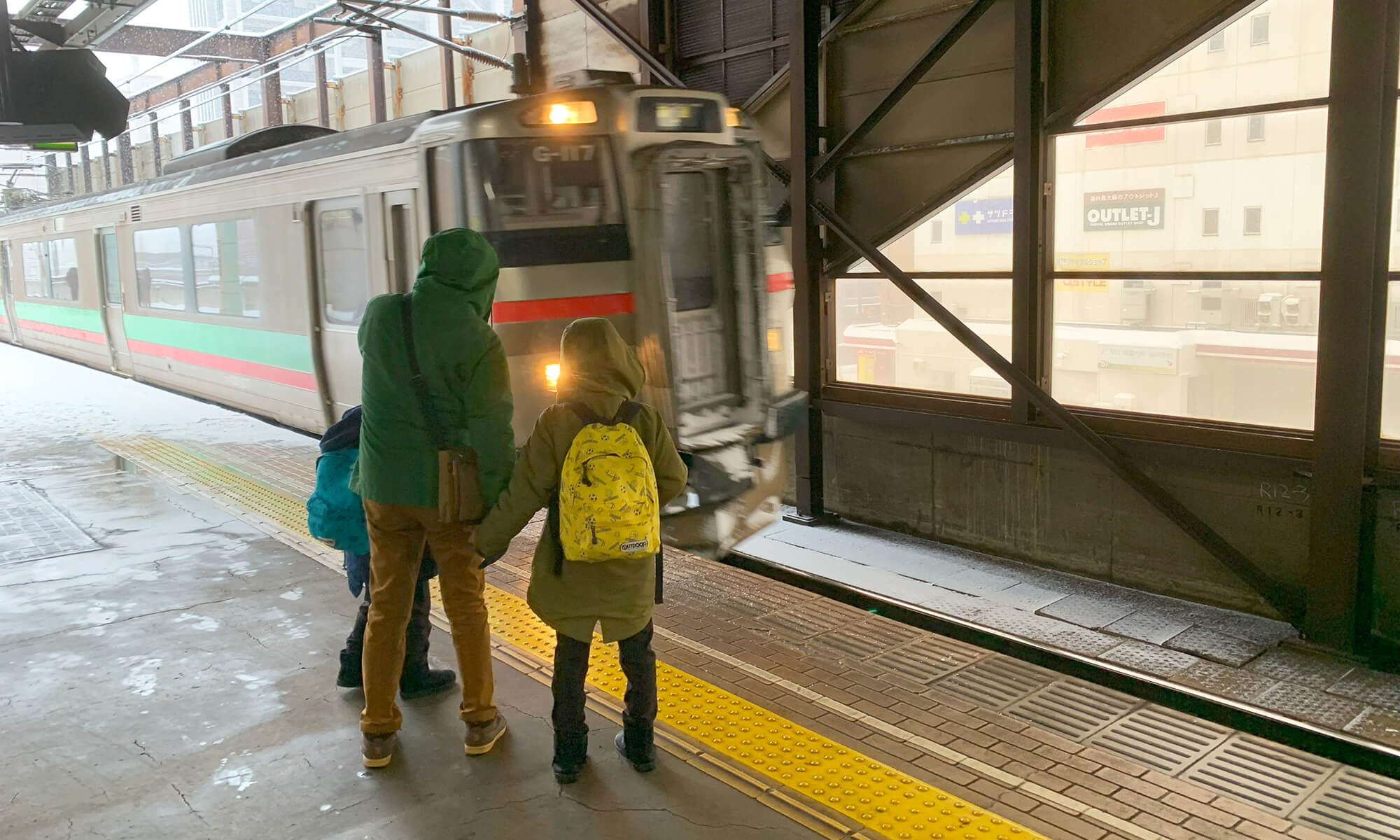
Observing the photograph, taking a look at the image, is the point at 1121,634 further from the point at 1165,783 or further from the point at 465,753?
the point at 465,753

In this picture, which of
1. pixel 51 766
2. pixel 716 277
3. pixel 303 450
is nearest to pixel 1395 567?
pixel 716 277

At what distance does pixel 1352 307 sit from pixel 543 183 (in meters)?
3.89

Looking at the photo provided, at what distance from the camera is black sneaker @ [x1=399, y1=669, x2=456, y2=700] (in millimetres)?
4359

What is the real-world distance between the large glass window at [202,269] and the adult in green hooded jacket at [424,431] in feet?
19.4

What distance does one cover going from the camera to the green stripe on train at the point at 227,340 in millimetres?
8609

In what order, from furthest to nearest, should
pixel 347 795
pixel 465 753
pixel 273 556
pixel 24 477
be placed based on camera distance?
pixel 24 477 → pixel 273 556 → pixel 465 753 → pixel 347 795

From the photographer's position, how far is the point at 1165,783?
3.74 meters

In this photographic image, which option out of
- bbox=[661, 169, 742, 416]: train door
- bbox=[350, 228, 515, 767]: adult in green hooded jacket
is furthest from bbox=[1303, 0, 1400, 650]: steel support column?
bbox=[350, 228, 515, 767]: adult in green hooded jacket

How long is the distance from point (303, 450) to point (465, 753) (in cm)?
647

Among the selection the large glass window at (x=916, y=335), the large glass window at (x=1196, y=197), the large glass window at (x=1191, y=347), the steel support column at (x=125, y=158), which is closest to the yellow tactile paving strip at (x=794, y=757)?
the large glass window at (x=1191, y=347)

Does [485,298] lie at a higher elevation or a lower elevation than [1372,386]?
higher

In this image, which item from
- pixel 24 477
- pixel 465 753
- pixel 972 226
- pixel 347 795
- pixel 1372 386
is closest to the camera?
pixel 347 795

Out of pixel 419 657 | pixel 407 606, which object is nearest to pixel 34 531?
pixel 419 657

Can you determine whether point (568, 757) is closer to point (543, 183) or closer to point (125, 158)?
point (543, 183)
